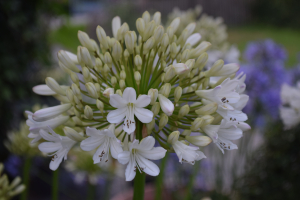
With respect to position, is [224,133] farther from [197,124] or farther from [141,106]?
[141,106]

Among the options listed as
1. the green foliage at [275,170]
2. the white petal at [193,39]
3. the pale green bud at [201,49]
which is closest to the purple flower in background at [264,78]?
the green foliage at [275,170]

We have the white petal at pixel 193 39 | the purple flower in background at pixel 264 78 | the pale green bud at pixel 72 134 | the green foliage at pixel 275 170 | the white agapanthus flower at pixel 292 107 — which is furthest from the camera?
the purple flower in background at pixel 264 78

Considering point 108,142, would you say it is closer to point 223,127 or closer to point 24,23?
point 223,127

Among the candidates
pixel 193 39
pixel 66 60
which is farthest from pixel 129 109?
pixel 193 39

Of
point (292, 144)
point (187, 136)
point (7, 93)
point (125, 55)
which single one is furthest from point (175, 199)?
point (7, 93)

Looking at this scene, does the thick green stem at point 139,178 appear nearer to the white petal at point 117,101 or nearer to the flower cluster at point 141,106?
the flower cluster at point 141,106

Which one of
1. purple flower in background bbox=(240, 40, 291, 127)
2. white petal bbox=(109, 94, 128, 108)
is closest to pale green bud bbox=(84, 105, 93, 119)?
white petal bbox=(109, 94, 128, 108)

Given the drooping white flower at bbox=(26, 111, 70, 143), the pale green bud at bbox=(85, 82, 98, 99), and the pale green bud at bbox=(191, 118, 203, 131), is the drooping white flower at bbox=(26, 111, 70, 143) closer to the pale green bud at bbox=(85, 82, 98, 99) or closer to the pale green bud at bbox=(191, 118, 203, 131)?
the pale green bud at bbox=(85, 82, 98, 99)
